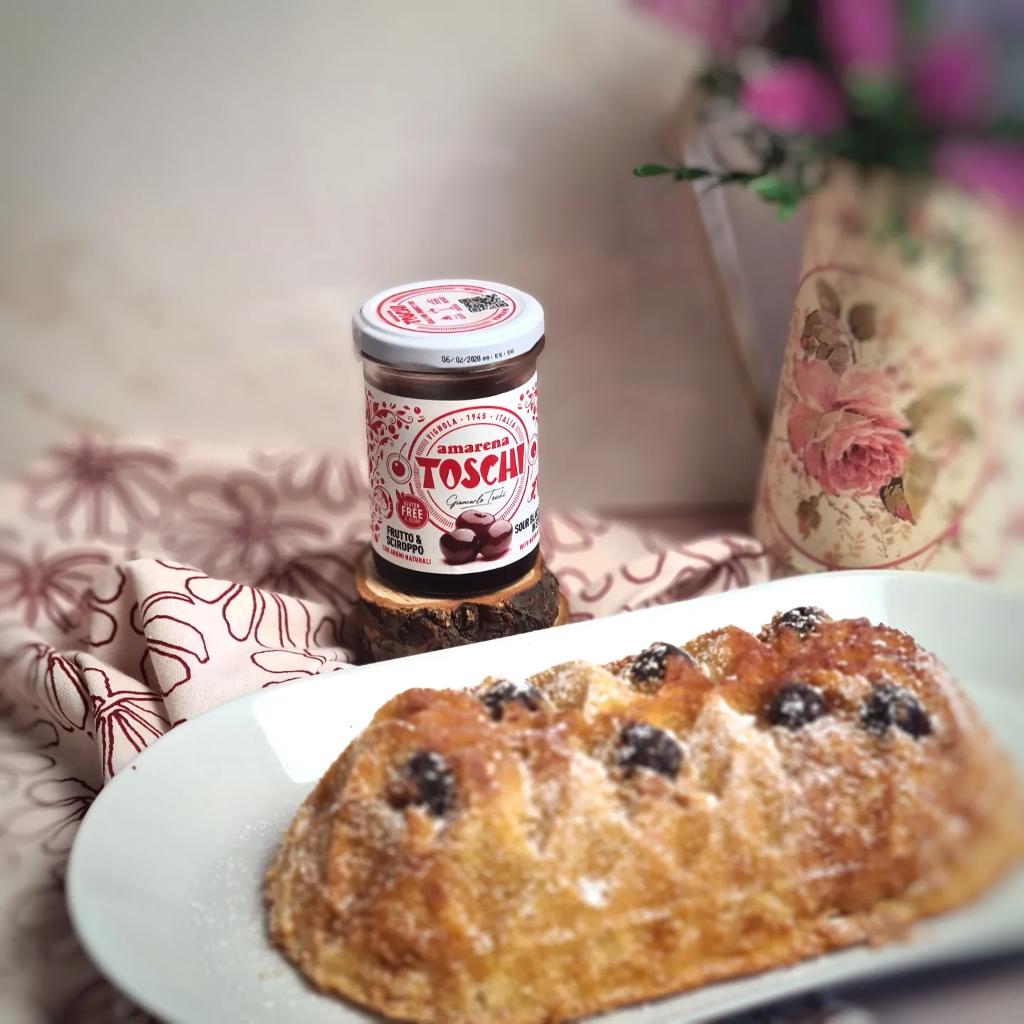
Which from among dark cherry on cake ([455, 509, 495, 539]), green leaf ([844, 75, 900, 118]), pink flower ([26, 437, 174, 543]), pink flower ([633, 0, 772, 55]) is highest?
pink flower ([633, 0, 772, 55])

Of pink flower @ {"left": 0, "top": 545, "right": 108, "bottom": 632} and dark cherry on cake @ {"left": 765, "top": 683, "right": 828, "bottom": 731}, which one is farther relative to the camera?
pink flower @ {"left": 0, "top": 545, "right": 108, "bottom": 632}

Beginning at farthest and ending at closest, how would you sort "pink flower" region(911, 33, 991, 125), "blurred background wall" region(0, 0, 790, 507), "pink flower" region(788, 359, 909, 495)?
1. "blurred background wall" region(0, 0, 790, 507)
2. "pink flower" region(788, 359, 909, 495)
3. "pink flower" region(911, 33, 991, 125)

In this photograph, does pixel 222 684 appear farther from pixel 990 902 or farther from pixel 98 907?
pixel 990 902

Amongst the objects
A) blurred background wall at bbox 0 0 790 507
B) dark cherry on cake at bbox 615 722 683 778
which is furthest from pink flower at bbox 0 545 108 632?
dark cherry on cake at bbox 615 722 683 778

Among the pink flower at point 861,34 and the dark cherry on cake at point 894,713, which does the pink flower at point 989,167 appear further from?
the dark cherry on cake at point 894,713

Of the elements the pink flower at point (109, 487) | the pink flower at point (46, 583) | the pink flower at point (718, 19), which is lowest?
the pink flower at point (46, 583)

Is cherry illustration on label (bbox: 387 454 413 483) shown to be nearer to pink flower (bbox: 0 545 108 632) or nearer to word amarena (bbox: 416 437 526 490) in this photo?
word amarena (bbox: 416 437 526 490)

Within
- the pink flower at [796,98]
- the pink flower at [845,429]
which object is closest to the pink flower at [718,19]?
the pink flower at [796,98]

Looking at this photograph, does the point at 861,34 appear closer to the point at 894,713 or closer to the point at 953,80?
the point at 953,80
